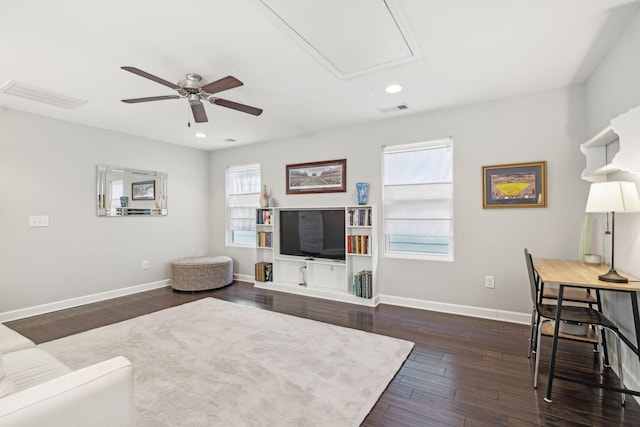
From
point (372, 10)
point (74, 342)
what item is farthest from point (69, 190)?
point (372, 10)

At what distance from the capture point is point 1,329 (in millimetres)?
2131

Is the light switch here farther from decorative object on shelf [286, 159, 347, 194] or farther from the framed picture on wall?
decorative object on shelf [286, 159, 347, 194]

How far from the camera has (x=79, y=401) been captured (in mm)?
1069

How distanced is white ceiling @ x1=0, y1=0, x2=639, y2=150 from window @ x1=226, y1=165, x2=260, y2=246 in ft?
6.43

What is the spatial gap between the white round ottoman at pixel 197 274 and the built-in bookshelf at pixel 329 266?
2.08 feet

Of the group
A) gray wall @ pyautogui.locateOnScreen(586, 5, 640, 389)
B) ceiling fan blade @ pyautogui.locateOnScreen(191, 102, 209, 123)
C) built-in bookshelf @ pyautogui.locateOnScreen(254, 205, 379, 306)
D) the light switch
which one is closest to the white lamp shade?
gray wall @ pyautogui.locateOnScreen(586, 5, 640, 389)

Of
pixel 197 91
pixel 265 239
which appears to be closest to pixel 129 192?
pixel 265 239

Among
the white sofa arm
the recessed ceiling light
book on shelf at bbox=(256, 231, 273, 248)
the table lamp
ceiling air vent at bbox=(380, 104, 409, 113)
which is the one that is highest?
the recessed ceiling light

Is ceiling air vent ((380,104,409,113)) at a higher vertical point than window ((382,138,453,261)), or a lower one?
higher

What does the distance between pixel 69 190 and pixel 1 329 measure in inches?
98.8

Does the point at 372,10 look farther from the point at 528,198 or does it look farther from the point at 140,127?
the point at 140,127

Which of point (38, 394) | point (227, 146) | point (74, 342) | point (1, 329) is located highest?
point (227, 146)

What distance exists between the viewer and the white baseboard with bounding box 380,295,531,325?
331cm

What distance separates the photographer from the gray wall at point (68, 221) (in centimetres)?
359
